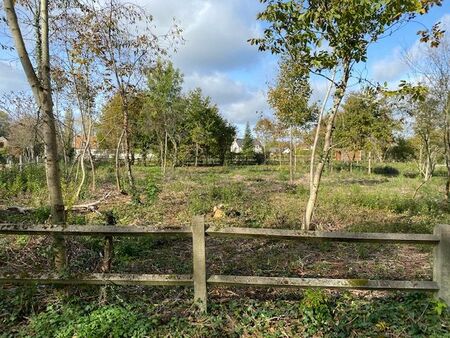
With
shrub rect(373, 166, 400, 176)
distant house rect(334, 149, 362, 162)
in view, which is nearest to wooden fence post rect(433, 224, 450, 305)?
distant house rect(334, 149, 362, 162)

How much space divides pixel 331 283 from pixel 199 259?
136 cm

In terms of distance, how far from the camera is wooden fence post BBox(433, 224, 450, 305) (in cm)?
347

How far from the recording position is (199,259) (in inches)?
139

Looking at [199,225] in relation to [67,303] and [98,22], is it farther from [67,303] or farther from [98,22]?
[98,22]

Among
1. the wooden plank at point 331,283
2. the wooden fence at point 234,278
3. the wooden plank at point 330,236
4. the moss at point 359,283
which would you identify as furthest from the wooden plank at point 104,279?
the moss at point 359,283

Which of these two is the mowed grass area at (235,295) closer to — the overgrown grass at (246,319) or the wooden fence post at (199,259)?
the overgrown grass at (246,319)

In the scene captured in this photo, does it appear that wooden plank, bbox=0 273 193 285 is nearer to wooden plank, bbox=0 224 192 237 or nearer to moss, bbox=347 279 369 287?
wooden plank, bbox=0 224 192 237

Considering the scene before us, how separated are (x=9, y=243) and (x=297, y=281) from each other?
4312 millimetres

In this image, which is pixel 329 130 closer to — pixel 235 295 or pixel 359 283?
pixel 359 283

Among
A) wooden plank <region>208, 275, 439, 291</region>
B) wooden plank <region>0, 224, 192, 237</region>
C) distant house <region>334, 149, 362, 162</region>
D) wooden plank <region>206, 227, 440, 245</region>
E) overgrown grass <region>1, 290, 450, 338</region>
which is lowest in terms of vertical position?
overgrown grass <region>1, 290, 450, 338</region>

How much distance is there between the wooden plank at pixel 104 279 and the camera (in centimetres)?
357

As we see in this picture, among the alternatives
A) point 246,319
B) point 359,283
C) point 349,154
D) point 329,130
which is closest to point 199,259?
point 246,319

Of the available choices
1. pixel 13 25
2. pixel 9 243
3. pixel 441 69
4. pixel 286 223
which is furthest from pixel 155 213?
pixel 441 69

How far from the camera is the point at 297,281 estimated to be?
3527 millimetres
